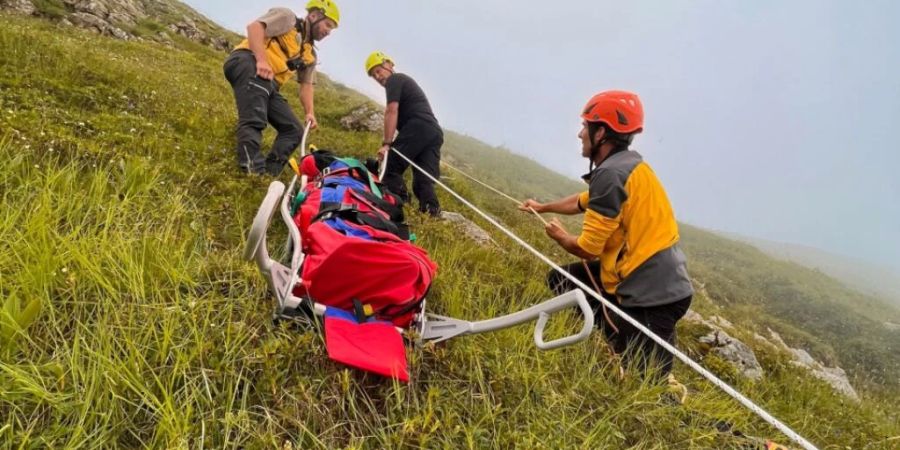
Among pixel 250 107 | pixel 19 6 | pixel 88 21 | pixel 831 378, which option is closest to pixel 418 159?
pixel 250 107

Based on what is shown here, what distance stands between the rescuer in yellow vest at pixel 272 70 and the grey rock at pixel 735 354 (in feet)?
22.6

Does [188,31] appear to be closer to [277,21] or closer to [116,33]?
[116,33]

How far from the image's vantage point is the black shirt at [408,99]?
7691 millimetres

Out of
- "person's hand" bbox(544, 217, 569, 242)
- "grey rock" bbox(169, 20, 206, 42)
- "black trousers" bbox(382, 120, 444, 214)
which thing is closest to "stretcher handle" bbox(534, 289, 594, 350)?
"person's hand" bbox(544, 217, 569, 242)

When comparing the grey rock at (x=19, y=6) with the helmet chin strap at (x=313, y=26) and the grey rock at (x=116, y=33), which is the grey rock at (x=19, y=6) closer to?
the grey rock at (x=116, y=33)

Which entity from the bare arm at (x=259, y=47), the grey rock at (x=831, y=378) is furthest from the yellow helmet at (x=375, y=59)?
the grey rock at (x=831, y=378)

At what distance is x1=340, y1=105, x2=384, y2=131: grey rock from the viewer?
13945 mm

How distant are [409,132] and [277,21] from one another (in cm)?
264

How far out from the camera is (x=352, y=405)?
2424mm

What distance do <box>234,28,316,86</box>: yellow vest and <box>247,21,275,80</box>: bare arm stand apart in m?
0.22

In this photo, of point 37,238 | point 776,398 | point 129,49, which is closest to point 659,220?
point 776,398

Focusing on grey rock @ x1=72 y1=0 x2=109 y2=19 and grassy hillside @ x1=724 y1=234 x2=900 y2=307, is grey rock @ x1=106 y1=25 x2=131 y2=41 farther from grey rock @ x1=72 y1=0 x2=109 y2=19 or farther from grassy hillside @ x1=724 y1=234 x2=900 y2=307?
grassy hillside @ x1=724 y1=234 x2=900 y2=307

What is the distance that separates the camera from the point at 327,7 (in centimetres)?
652

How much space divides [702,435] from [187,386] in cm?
286
